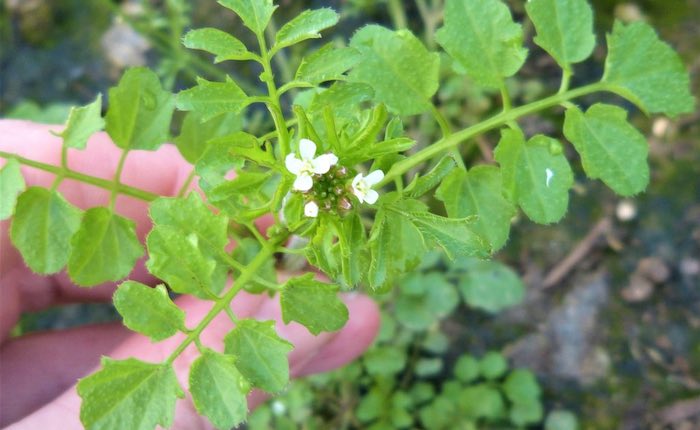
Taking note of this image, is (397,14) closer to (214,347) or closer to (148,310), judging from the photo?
(214,347)

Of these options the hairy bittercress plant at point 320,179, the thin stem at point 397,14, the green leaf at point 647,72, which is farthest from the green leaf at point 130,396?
the thin stem at point 397,14

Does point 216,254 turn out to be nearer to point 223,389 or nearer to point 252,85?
point 223,389

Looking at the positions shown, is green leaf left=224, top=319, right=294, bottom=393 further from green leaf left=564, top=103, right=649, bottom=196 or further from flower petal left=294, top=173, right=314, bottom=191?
green leaf left=564, top=103, right=649, bottom=196

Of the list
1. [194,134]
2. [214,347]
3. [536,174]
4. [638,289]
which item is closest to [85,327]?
[214,347]

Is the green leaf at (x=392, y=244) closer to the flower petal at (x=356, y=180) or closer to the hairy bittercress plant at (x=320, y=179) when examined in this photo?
the hairy bittercress plant at (x=320, y=179)

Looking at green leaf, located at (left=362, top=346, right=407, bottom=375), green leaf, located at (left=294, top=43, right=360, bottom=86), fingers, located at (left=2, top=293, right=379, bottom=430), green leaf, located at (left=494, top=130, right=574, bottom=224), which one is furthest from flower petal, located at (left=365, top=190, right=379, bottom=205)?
green leaf, located at (left=362, top=346, right=407, bottom=375)

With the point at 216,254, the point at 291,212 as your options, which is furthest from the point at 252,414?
the point at 291,212

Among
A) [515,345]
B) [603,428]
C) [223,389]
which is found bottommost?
[603,428]
